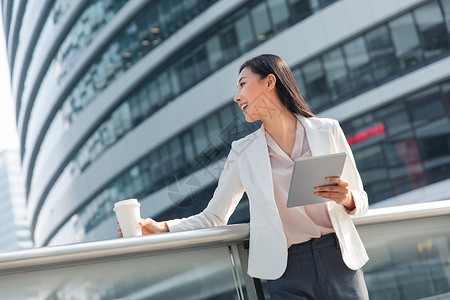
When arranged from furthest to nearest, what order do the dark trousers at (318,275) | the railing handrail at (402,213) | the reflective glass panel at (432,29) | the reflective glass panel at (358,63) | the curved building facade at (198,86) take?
the reflective glass panel at (358,63), the curved building facade at (198,86), the reflective glass panel at (432,29), the railing handrail at (402,213), the dark trousers at (318,275)

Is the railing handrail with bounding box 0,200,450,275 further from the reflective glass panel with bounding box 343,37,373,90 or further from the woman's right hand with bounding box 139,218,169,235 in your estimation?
the reflective glass panel with bounding box 343,37,373,90

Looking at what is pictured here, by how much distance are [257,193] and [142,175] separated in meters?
25.3

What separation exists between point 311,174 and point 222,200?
2.24 ft

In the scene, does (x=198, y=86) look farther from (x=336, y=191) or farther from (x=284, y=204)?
(x=336, y=191)

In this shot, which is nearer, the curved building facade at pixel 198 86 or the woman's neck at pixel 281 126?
the woman's neck at pixel 281 126

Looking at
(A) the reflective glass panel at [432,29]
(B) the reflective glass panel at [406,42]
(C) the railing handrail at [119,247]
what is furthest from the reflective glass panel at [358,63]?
(C) the railing handrail at [119,247]

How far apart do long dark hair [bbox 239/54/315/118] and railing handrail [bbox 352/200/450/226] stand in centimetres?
67

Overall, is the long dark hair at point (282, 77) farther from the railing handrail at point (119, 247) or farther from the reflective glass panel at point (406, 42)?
the reflective glass panel at point (406, 42)

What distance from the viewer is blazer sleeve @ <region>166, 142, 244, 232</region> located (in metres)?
2.86

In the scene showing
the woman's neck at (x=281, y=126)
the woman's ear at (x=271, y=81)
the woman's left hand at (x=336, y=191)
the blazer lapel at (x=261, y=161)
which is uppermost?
the woman's ear at (x=271, y=81)

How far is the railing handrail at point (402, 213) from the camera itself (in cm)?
309

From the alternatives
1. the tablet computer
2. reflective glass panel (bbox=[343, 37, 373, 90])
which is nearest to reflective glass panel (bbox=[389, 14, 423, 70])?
reflective glass panel (bbox=[343, 37, 373, 90])

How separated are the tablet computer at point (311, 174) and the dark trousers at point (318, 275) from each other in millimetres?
261

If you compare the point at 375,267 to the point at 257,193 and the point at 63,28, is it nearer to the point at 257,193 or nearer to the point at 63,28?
the point at 257,193
